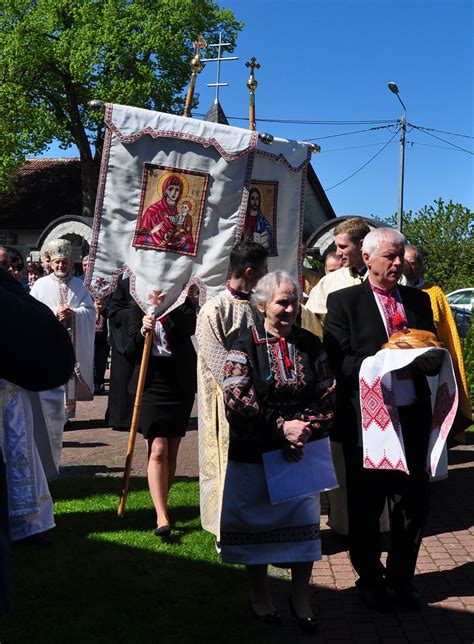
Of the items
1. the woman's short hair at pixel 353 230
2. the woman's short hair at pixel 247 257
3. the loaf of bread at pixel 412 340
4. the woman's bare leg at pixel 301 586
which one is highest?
the woman's short hair at pixel 353 230

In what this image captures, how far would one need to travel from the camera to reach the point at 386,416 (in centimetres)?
453

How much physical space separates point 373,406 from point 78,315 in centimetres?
425

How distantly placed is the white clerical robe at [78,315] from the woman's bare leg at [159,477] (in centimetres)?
237

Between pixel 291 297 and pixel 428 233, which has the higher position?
pixel 428 233

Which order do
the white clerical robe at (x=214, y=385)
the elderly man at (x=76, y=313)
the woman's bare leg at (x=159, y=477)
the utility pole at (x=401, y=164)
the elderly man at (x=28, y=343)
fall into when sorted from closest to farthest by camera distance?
the elderly man at (x=28, y=343)
the white clerical robe at (x=214, y=385)
the woman's bare leg at (x=159, y=477)
the elderly man at (x=76, y=313)
the utility pole at (x=401, y=164)

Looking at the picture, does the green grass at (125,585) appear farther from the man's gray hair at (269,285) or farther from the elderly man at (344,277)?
the man's gray hair at (269,285)

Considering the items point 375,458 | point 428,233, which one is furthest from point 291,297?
point 428,233

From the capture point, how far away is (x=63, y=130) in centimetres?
3631

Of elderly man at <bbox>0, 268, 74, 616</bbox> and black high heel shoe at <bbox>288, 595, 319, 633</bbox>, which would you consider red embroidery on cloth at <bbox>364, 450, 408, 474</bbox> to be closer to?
black high heel shoe at <bbox>288, 595, 319, 633</bbox>

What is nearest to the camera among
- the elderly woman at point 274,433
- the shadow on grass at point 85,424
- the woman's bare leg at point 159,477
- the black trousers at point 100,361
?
the elderly woman at point 274,433

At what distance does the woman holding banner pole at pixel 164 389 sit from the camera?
596 centimetres

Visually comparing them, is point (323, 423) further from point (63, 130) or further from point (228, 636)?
point (63, 130)

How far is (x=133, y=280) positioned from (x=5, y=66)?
103 feet

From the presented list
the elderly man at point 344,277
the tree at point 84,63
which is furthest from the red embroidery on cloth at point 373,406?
the tree at point 84,63
